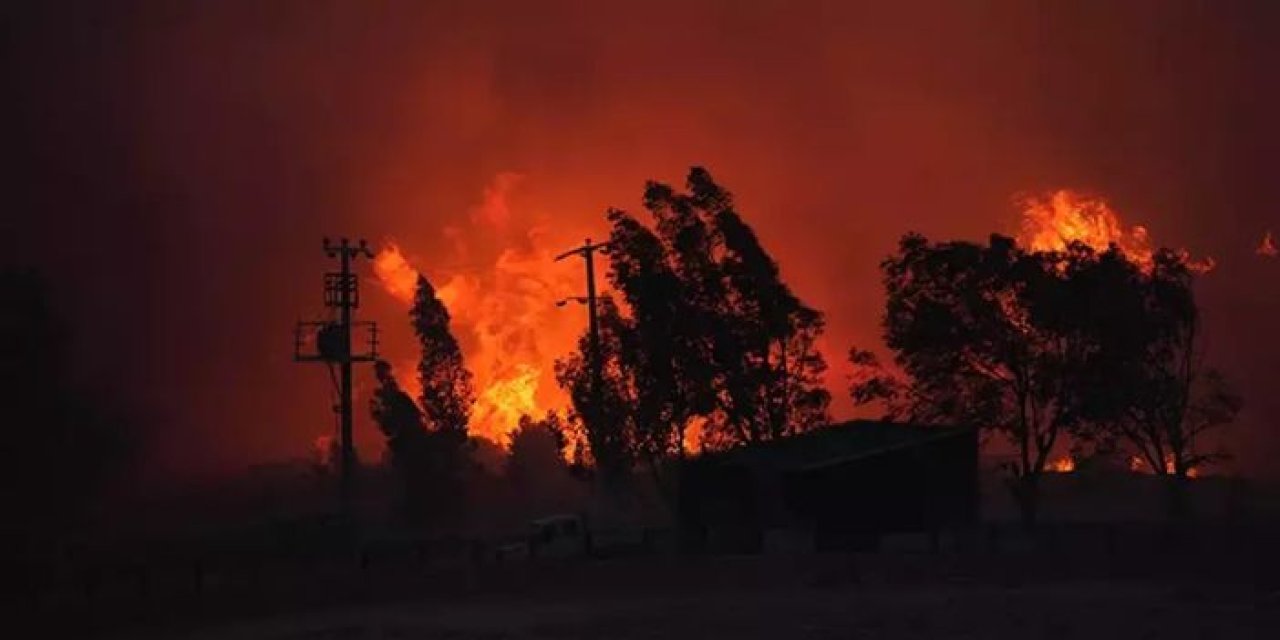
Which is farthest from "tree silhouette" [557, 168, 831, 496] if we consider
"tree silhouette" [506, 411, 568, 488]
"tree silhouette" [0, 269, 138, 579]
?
"tree silhouette" [506, 411, 568, 488]

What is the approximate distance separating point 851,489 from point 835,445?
2.49 m

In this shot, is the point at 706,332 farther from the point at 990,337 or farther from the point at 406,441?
the point at 406,441

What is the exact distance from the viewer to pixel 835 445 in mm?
44625

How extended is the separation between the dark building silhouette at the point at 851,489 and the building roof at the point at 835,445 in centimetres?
4

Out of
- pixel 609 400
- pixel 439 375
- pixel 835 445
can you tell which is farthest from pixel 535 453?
pixel 835 445

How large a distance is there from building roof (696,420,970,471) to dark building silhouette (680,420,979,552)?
0.04 meters

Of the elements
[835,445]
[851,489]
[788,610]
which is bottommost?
[788,610]

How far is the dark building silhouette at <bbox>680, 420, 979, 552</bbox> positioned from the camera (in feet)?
139

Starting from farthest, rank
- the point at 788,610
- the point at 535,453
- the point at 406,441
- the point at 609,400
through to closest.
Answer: the point at 535,453
the point at 406,441
the point at 609,400
the point at 788,610

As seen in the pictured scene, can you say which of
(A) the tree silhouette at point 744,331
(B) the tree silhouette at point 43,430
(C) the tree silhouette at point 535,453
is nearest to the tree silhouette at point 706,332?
(A) the tree silhouette at point 744,331

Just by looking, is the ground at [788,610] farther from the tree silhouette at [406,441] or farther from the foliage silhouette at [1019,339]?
the tree silhouette at [406,441]

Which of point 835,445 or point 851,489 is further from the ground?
point 835,445

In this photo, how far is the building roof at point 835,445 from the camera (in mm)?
43000

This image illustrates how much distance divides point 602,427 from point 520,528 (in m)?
31.6
